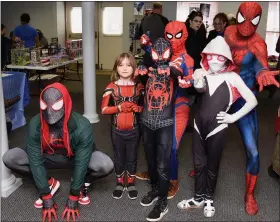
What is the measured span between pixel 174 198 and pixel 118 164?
1.70ft

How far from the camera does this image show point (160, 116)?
2383 mm

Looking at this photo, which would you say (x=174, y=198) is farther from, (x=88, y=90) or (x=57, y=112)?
(x=88, y=90)

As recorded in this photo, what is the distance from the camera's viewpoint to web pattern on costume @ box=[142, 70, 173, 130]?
2359 mm

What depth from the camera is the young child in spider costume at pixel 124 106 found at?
2.51 meters

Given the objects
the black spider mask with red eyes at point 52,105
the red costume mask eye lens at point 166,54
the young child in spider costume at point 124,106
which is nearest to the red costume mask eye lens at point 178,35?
the red costume mask eye lens at point 166,54

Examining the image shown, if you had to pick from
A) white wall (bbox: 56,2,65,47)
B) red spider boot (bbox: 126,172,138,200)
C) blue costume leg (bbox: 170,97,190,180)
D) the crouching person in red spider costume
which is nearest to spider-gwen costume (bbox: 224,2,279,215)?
blue costume leg (bbox: 170,97,190,180)

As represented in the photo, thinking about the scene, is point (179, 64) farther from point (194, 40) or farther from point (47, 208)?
point (194, 40)

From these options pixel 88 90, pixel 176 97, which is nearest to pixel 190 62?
pixel 176 97

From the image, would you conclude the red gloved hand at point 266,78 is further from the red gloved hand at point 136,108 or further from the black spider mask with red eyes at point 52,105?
the black spider mask with red eyes at point 52,105

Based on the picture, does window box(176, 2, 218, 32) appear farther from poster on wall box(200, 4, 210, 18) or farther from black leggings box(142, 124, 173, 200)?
black leggings box(142, 124, 173, 200)

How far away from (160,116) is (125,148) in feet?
1.53

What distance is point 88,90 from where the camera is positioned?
4727 mm

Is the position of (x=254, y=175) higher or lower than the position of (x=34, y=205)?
higher

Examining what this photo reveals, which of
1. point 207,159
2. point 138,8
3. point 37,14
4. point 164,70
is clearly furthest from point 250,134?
point 37,14
